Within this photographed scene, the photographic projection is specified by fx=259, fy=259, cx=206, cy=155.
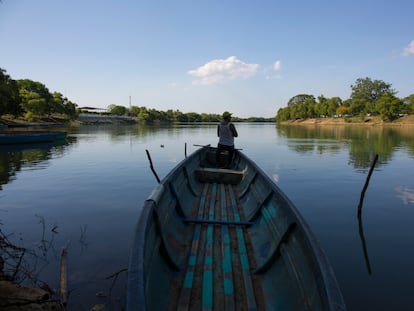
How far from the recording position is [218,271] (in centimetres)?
404

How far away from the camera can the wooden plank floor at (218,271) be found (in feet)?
11.1

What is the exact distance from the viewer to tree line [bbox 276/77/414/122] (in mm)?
90125

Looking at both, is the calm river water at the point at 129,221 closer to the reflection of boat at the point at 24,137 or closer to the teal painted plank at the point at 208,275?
the teal painted plank at the point at 208,275

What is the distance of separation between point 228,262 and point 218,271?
0.33 meters

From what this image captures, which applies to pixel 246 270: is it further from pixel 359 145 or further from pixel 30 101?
pixel 30 101

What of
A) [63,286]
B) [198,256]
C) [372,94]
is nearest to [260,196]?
[198,256]

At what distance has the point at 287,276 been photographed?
352 cm

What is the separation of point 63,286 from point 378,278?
636 centimetres

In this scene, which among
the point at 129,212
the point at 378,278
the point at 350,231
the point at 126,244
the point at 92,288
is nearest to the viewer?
the point at 92,288

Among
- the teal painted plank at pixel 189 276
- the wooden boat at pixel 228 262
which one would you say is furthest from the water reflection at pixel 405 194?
the teal painted plank at pixel 189 276

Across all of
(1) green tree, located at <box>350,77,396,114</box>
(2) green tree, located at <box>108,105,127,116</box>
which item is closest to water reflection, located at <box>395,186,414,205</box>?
(1) green tree, located at <box>350,77,396,114</box>

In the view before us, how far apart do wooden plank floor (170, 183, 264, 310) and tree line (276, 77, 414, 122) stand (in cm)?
10443

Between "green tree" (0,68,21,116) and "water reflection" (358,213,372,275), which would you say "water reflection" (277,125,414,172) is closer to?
"water reflection" (358,213,372,275)

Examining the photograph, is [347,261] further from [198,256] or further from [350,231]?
[198,256]
